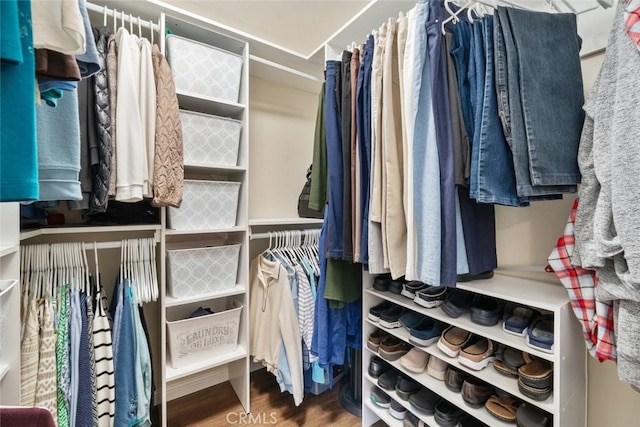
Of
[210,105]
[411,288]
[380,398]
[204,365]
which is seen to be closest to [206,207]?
[210,105]

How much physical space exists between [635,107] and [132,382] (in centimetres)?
174

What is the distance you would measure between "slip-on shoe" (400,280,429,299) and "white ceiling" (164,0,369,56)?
1.46 m

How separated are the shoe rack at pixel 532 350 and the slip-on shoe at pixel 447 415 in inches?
1.6

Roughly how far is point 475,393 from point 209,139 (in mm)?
1481

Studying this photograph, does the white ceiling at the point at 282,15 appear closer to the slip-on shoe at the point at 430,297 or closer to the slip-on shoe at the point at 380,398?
the slip-on shoe at the point at 430,297

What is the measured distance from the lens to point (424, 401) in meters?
1.11

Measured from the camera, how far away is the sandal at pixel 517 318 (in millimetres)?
872

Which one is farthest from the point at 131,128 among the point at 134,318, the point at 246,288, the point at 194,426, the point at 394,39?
the point at 194,426

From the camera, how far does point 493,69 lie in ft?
2.42

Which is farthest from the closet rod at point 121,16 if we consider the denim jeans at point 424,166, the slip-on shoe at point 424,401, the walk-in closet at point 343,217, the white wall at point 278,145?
the slip-on shoe at point 424,401

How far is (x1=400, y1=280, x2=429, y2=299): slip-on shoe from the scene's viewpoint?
113 centimetres

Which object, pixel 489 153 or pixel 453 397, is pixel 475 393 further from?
pixel 489 153

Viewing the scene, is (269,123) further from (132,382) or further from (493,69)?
(132,382)

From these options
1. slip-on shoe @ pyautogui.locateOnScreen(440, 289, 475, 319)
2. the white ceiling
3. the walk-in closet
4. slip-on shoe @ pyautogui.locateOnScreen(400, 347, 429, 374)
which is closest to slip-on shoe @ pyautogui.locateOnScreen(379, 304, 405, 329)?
the walk-in closet
